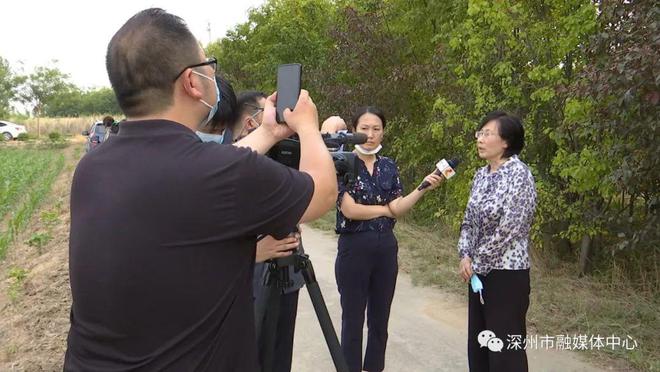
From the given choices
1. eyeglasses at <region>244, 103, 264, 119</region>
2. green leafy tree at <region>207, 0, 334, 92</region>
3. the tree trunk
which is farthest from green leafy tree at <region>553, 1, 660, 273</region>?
green leafy tree at <region>207, 0, 334, 92</region>

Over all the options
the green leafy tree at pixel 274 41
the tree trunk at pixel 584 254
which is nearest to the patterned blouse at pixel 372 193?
the tree trunk at pixel 584 254

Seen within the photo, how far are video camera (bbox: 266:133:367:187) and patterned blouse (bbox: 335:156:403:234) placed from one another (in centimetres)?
106

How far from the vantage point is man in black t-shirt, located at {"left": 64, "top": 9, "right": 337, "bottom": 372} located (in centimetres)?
121

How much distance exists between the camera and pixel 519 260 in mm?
2873

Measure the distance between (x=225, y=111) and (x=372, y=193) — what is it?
44.8 inches

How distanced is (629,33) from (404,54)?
5401mm

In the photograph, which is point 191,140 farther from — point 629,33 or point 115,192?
point 629,33

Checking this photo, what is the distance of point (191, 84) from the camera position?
1321 mm

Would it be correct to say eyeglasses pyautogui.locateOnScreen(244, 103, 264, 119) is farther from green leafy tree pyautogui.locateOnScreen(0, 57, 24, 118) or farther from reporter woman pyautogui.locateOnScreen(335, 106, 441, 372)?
green leafy tree pyautogui.locateOnScreen(0, 57, 24, 118)

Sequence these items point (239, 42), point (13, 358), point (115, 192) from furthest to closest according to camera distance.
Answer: point (239, 42)
point (13, 358)
point (115, 192)

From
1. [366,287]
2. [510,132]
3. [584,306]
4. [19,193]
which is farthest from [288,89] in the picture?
[19,193]

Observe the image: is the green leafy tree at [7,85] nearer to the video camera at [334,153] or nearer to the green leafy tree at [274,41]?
the green leafy tree at [274,41]

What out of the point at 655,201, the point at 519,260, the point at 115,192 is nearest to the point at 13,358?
the point at 115,192

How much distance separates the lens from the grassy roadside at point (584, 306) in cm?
367
